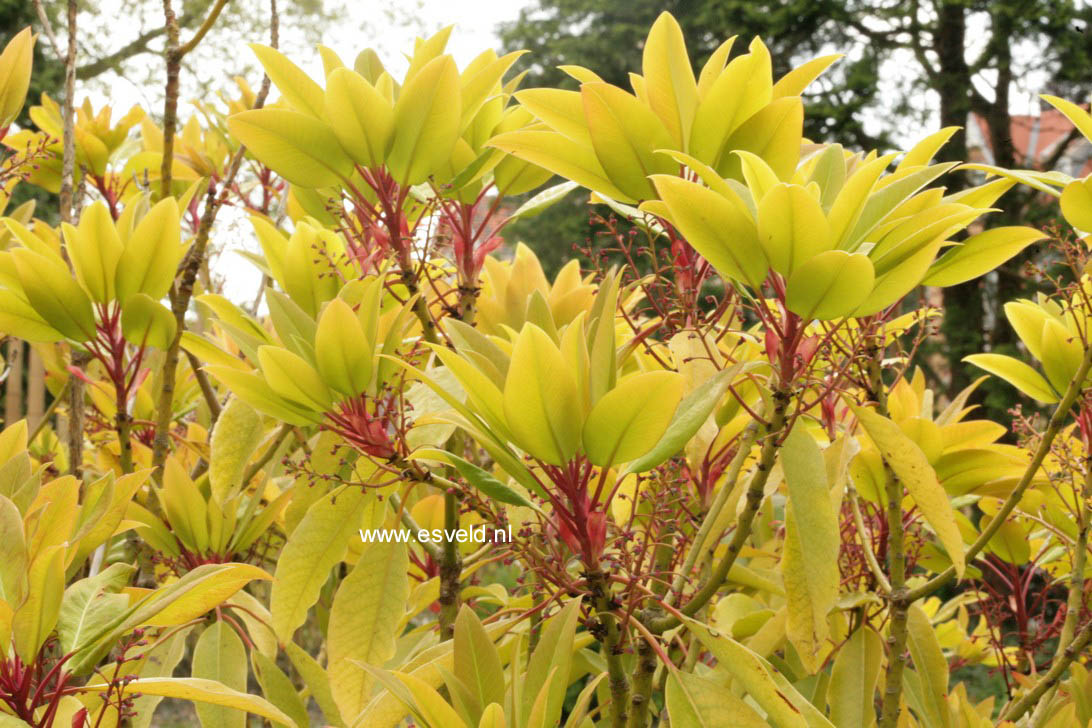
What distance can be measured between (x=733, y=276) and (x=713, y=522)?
226 millimetres

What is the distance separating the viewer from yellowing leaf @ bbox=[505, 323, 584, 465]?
25.3 inches

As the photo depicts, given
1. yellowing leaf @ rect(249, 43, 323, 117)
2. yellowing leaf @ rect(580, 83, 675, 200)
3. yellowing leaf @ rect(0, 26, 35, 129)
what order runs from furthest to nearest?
yellowing leaf @ rect(0, 26, 35, 129) < yellowing leaf @ rect(249, 43, 323, 117) < yellowing leaf @ rect(580, 83, 675, 200)

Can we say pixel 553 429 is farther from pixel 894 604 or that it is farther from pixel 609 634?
pixel 894 604

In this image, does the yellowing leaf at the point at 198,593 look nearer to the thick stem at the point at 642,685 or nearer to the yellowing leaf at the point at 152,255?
the thick stem at the point at 642,685

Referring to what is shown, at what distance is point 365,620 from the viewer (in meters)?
0.88

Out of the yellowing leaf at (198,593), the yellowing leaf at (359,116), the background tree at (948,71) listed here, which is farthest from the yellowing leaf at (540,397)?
the background tree at (948,71)

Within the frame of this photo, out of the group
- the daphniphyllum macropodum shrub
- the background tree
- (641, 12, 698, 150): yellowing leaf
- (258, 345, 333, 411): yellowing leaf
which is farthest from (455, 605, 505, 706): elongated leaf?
the background tree

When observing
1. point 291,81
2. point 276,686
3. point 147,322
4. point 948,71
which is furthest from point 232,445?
point 948,71

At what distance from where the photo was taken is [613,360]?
709 millimetres

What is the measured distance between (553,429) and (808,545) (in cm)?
25

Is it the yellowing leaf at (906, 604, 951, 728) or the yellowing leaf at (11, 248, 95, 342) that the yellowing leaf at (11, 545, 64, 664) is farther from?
the yellowing leaf at (906, 604, 951, 728)

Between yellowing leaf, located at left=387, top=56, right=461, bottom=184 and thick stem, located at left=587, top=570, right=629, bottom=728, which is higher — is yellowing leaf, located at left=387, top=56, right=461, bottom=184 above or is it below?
above

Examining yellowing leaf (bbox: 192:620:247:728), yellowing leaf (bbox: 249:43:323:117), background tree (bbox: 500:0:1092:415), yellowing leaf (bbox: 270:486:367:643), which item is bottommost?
yellowing leaf (bbox: 192:620:247:728)

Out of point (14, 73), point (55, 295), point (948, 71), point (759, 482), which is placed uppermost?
point (948, 71)
